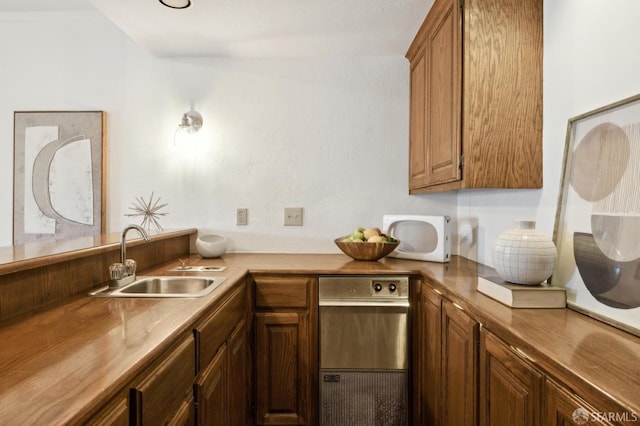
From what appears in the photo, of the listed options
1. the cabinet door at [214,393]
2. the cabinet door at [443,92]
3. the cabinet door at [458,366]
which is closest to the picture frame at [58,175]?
the cabinet door at [214,393]

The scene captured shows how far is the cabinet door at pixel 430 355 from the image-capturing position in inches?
59.9

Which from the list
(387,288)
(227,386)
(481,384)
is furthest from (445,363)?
(227,386)

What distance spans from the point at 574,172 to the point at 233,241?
1.94 m

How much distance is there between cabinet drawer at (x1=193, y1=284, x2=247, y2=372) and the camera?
1128 millimetres

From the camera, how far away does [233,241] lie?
245 cm

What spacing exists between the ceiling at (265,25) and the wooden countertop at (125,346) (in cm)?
142

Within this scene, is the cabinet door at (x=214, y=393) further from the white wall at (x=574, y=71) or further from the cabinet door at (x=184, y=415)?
the white wall at (x=574, y=71)

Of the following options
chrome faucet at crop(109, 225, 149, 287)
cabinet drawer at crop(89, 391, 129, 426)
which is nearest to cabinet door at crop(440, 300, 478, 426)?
cabinet drawer at crop(89, 391, 129, 426)

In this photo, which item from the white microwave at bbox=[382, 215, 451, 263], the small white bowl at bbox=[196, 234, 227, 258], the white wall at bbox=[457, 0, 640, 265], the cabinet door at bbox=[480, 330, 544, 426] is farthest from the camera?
the small white bowl at bbox=[196, 234, 227, 258]

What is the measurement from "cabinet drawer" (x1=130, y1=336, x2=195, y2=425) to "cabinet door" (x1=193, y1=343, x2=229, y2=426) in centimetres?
9

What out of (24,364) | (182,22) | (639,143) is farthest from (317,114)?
(24,364)

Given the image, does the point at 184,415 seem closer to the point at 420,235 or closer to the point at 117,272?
the point at 117,272

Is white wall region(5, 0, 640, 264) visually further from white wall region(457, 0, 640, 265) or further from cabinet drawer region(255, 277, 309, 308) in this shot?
white wall region(457, 0, 640, 265)

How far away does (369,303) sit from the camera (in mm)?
1811
